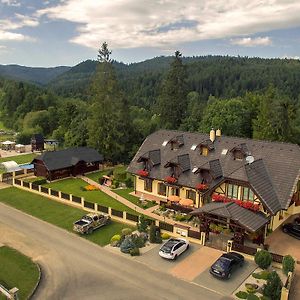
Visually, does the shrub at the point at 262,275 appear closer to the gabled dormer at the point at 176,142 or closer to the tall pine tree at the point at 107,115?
the gabled dormer at the point at 176,142

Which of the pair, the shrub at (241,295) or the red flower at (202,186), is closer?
the shrub at (241,295)

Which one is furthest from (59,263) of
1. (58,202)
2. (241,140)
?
(241,140)

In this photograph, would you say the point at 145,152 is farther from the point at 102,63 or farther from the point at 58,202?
the point at 102,63

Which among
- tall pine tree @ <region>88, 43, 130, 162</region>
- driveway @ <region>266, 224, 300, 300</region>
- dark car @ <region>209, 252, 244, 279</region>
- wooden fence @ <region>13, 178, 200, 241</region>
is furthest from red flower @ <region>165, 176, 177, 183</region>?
tall pine tree @ <region>88, 43, 130, 162</region>

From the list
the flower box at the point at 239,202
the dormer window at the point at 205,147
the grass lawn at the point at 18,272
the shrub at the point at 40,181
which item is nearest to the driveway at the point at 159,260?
the flower box at the point at 239,202

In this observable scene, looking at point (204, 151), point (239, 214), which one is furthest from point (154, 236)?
point (204, 151)

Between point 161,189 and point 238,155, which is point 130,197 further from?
point 238,155

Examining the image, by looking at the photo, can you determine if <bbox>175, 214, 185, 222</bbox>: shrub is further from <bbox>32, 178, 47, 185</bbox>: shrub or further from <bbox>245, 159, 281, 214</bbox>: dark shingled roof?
<bbox>32, 178, 47, 185</bbox>: shrub

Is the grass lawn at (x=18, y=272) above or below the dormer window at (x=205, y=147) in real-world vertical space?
below
